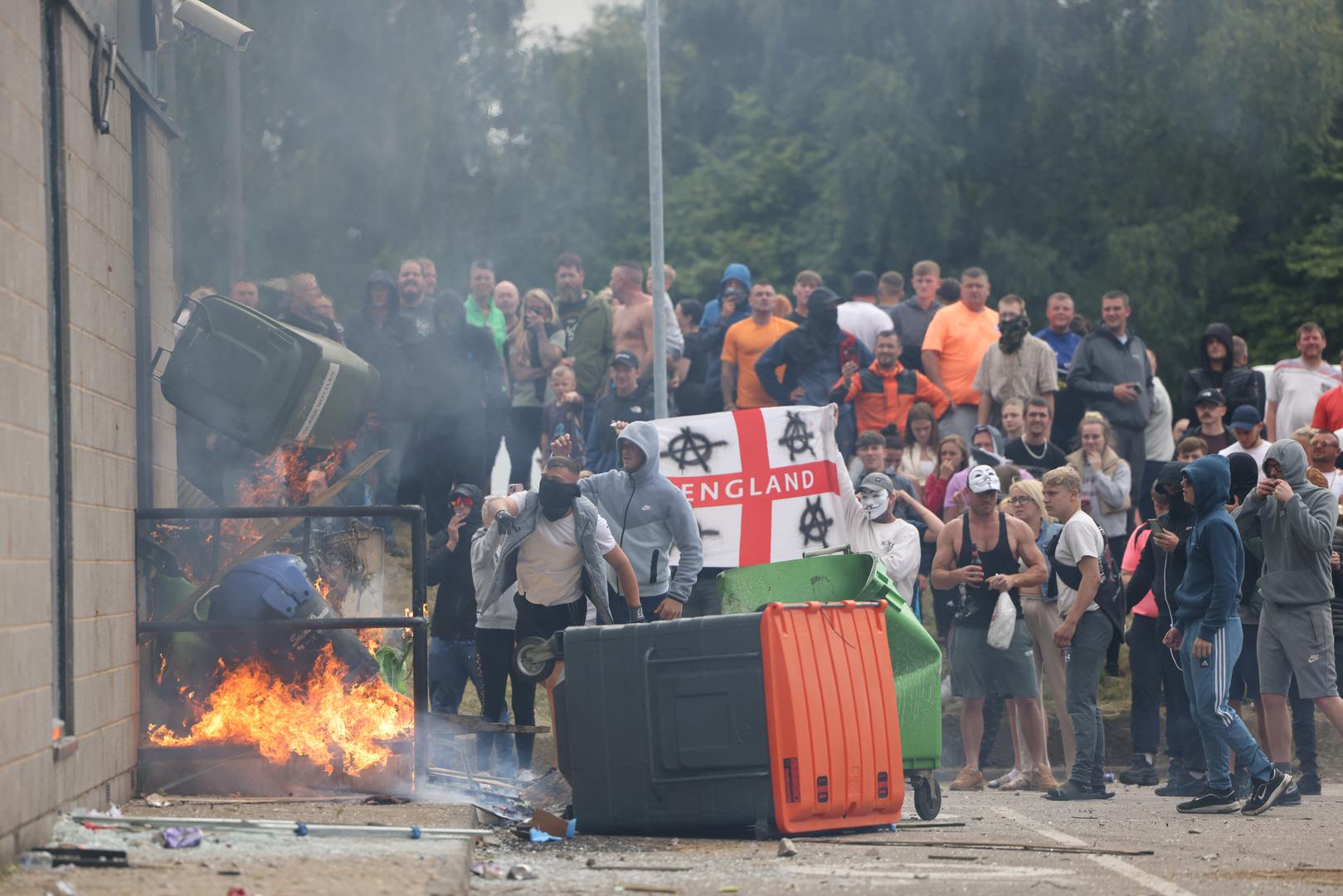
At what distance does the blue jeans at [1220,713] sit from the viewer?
10.6 metres

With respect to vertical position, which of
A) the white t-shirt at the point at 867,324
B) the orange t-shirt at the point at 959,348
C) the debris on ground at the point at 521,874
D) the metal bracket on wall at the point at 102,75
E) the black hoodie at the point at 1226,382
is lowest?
the debris on ground at the point at 521,874

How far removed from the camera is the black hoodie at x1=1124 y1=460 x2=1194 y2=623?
1155 centimetres

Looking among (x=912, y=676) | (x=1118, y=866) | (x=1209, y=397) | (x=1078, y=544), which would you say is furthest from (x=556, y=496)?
(x=1209, y=397)

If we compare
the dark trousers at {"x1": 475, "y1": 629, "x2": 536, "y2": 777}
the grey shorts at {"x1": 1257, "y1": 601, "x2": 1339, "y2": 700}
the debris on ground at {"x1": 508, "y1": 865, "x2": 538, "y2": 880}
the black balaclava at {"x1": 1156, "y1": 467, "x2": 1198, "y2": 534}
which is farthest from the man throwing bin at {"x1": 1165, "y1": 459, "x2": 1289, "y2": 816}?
the debris on ground at {"x1": 508, "y1": 865, "x2": 538, "y2": 880}

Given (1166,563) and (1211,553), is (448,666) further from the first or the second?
(1211,553)

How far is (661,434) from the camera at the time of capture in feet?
45.6

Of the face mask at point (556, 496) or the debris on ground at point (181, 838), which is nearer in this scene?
the debris on ground at point (181, 838)

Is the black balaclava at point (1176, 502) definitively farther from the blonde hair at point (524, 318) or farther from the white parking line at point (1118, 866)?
the blonde hair at point (524, 318)

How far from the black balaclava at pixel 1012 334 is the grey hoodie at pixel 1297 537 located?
434 centimetres

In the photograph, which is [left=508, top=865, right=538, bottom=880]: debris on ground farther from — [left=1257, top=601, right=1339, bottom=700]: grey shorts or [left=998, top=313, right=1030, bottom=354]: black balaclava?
[left=998, top=313, right=1030, bottom=354]: black balaclava

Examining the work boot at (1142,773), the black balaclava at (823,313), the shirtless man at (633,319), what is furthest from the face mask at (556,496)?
→ the shirtless man at (633,319)

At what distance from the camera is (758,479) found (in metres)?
13.8

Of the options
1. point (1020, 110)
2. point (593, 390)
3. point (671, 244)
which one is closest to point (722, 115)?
point (671, 244)

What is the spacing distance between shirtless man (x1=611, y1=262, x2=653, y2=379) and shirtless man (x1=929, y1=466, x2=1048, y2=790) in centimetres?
444
